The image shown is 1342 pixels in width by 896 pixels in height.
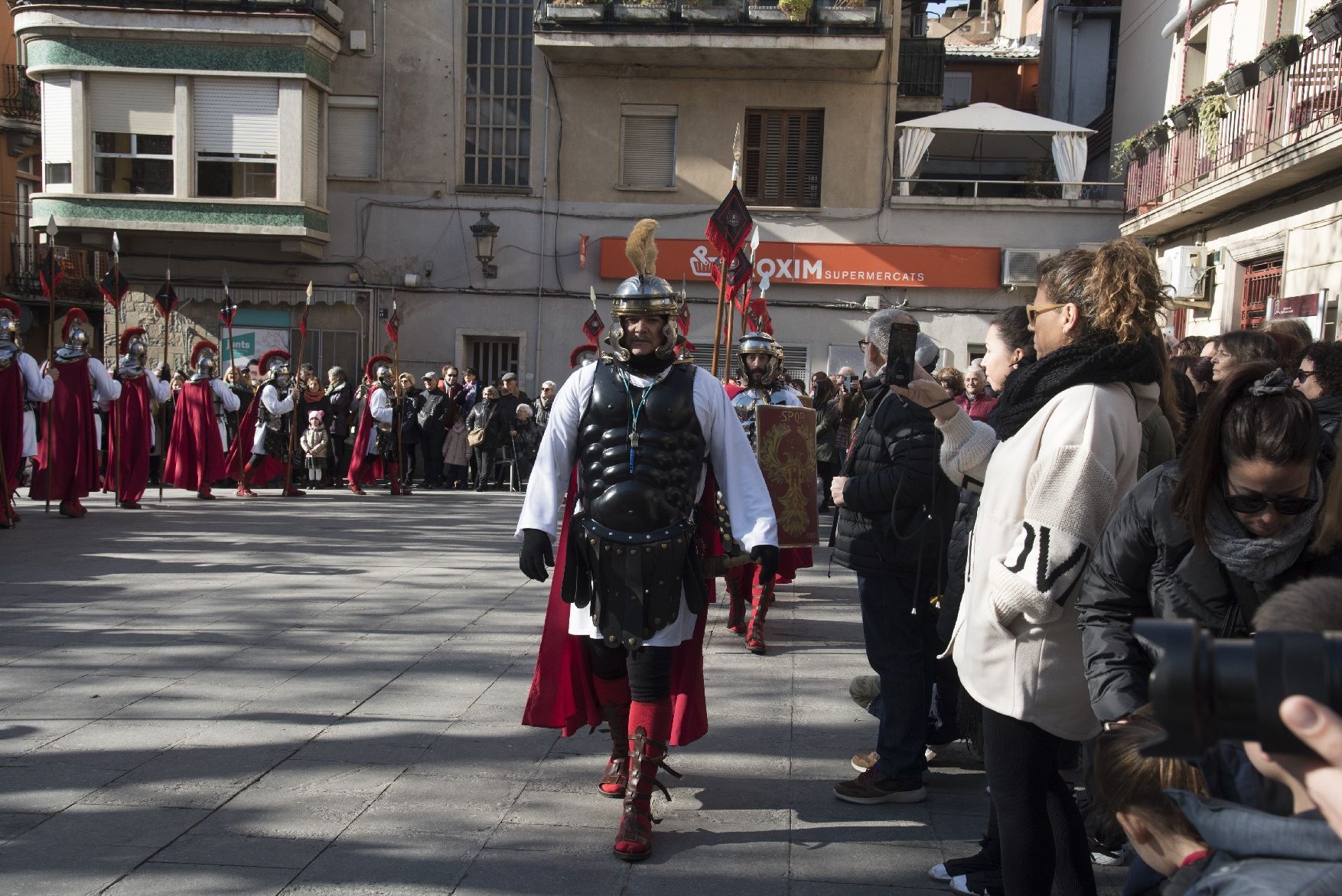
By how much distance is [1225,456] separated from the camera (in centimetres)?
235

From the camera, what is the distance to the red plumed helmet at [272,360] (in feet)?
58.6

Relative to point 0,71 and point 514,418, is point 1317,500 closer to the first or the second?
point 514,418

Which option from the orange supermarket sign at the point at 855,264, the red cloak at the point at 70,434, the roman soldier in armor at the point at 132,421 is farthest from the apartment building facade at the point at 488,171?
the red cloak at the point at 70,434

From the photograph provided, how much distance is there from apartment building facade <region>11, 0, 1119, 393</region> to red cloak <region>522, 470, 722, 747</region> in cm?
1753

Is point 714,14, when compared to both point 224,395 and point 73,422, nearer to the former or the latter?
point 224,395

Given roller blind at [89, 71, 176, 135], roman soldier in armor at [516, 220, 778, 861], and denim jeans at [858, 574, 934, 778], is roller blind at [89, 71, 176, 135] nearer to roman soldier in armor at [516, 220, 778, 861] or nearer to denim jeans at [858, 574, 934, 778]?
roman soldier in armor at [516, 220, 778, 861]

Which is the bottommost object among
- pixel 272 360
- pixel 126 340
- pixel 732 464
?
pixel 732 464

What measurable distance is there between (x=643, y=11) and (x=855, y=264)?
5.75m

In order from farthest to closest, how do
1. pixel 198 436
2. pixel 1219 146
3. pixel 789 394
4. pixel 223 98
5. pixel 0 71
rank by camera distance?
pixel 0 71 → pixel 223 98 → pixel 198 436 → pixel 1219 146 → pixel 789 394

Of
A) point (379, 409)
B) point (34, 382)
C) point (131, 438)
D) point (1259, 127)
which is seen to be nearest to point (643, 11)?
point (379, 409)

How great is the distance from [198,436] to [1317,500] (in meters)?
15.7

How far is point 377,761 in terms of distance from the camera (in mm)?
4852

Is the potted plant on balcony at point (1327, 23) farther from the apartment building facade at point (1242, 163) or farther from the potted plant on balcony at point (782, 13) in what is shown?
Answer: the potted plant on balcony at point (782, 13)

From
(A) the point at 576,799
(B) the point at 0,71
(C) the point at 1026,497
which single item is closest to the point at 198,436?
(A) the point at 576,799
